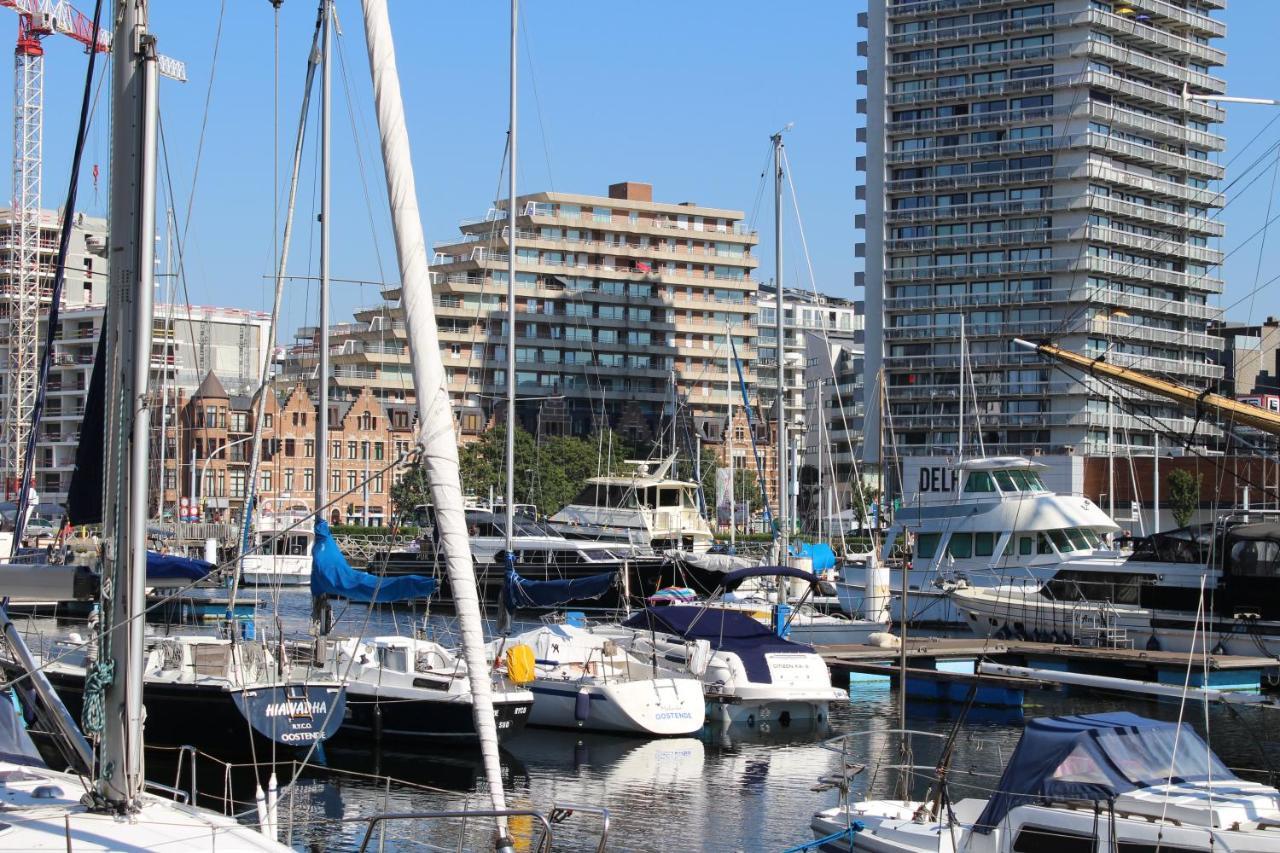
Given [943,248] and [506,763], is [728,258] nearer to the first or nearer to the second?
[943,248]

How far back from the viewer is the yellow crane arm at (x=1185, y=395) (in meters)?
39.4

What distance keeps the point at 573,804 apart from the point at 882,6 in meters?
93.3

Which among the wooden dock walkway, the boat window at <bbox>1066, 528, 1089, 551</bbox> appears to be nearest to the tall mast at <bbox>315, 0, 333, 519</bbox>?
the wooden dock walkway

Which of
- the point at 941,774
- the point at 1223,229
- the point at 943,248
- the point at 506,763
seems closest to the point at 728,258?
the point at 943,248

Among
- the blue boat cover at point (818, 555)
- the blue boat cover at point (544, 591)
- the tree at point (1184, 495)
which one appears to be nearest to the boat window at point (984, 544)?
the blue boat cover at point (818, 555)

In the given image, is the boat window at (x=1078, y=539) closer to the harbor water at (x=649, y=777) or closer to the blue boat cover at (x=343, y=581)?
the harbor water at (x=649, y=777)

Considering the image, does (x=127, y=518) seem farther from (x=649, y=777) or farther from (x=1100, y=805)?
(x=649, y=777)

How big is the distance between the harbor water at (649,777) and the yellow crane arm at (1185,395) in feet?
30.9

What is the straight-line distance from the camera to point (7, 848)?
10.7 meters

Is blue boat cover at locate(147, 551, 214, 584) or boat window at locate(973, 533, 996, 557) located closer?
blue boat cover at locate(147, 551, 214, 584)

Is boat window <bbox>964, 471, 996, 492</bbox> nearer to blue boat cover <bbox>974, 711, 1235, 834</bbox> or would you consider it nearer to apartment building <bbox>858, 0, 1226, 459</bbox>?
blue boat cover <bbox>974, 711, 1235, 834</bbox>

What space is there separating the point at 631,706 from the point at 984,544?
25795 mm

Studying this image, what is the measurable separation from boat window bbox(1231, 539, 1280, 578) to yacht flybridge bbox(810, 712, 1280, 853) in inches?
845

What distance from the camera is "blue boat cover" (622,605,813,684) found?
30.9 metres
